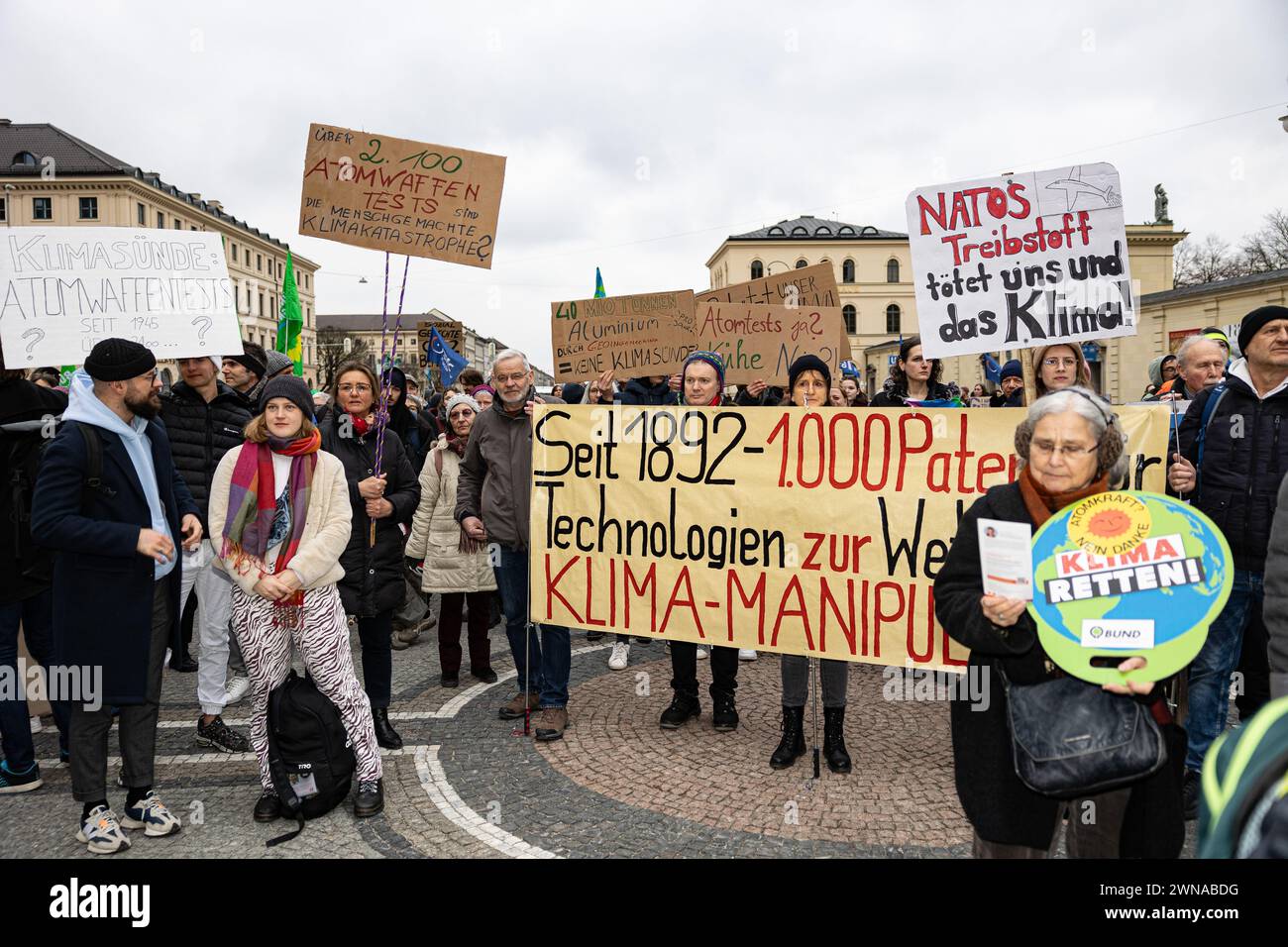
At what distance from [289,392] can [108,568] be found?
107 cm

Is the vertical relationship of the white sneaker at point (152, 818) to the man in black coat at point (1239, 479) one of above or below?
below

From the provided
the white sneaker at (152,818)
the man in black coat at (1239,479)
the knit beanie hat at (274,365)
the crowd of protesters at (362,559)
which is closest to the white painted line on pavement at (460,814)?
the crowd of protesters at (362,559)

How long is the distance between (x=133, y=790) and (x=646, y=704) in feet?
9.47

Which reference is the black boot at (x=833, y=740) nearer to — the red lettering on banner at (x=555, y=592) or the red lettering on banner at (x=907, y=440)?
the red lettering on banner at (x=907, y=440)

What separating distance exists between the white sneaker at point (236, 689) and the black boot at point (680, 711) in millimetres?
2820

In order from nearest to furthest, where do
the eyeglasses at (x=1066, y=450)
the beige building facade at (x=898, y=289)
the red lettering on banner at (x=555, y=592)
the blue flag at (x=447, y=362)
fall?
the eyeglasses at (x=1066, y=450)
the red lettering on banner at (x=555, y=592)
the blue flag at (x=447, y=362)
the beige building facade at (x=898, y=289)

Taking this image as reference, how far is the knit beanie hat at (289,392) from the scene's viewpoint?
383 centimetres

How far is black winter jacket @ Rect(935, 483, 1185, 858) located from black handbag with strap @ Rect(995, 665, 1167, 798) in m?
0.09

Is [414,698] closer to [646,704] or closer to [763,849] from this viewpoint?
[646,704]

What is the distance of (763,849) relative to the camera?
135 inches

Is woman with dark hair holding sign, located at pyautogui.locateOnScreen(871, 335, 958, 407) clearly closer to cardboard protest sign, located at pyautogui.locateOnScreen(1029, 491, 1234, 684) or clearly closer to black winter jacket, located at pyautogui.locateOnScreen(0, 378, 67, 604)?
cardboard protest sign, located at pyautogui.locateOnScreen(1029, 491, 1234, 684)

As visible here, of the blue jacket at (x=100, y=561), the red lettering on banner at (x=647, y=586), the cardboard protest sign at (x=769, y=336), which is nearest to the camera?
the blue jacket at (x=100, y=561)


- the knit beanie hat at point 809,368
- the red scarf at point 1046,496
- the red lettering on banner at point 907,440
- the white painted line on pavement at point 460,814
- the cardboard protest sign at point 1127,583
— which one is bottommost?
the white painted line on pavement at point 460,814

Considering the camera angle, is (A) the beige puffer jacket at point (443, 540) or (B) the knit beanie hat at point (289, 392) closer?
(B) the knit beanie hat at point (289, 392)
